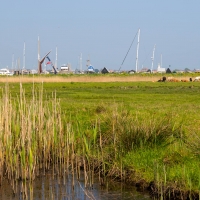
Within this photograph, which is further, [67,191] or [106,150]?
[106,150]

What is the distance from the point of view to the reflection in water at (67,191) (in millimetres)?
11031

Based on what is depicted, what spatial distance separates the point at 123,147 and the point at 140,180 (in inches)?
46.3

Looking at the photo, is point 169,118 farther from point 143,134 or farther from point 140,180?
point 140,180

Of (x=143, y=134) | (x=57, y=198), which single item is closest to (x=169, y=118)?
(x=143, y=134)

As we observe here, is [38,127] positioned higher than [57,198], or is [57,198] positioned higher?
[38,127]

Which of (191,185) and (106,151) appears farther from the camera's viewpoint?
(106,151)

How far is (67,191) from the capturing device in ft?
37.6

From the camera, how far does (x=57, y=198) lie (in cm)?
1101

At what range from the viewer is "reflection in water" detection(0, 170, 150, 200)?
11.0 meters

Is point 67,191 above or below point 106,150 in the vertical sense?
below

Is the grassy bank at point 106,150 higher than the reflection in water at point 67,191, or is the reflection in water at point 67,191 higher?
the grassy bank at point 106,150

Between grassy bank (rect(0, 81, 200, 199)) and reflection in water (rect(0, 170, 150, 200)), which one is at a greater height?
grassy bank (rect(0, 81, 200, 199))

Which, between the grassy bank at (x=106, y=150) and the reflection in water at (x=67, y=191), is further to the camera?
the reflection in water at (x=67, y=191)

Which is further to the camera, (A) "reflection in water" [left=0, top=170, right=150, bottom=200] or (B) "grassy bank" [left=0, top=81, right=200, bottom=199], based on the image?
(A) "reflection in water" [left=0, top=170, right=150, bottom=200]
